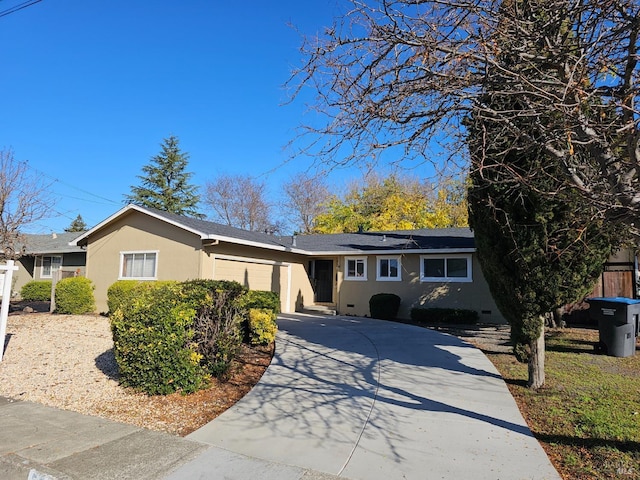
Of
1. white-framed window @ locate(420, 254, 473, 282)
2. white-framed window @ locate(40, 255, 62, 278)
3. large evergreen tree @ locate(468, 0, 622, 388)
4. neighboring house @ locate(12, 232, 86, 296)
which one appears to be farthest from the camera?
white-framed window @ locate(40, 255, 62, 278)

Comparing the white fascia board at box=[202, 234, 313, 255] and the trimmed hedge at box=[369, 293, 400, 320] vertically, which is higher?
the white fascia board at box=[202, 234, 313, 255]

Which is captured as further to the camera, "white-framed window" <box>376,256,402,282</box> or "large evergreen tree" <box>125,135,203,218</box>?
"large evergreen tree" <box>125,135,203,218</box>

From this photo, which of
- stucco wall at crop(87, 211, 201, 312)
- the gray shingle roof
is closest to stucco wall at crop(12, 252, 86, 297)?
the gray shingle roof

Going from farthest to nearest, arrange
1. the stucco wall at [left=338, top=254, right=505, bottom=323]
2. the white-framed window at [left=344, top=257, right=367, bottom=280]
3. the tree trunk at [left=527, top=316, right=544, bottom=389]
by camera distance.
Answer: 1. the white-framed window at [left=344, top=257, right=367, bottom=280]
2. the stucco wall at [left=338, top=254, right=505, bottom=323]
3. the tree trunk at [left=527, top=316, right=544, bottom=389]

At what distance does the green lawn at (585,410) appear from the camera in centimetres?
421

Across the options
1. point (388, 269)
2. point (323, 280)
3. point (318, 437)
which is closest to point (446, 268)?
point (388, 269)

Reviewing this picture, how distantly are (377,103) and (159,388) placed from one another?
4.85 metres

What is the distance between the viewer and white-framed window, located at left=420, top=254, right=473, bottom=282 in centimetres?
1602

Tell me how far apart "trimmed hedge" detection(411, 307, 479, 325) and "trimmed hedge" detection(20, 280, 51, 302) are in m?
18.3

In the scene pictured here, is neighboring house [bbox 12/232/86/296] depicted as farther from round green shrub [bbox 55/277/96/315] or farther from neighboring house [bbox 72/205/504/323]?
round green shrub [bbox 55/277/96/315]

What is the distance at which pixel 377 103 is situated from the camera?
4648mm

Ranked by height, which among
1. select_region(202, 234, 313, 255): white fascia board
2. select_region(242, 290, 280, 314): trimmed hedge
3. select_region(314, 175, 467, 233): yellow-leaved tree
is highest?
select_region(314, 175, 467, 233): yellow-leaved tree

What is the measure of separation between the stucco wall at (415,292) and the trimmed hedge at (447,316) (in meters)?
0.47

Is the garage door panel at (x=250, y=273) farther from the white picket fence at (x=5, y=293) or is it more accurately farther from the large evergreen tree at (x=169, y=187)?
the large evergreen tree at (x=169, y=187)
